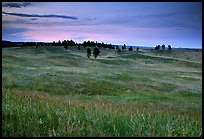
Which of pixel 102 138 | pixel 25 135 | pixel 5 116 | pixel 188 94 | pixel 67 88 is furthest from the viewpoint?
pixel 188 94

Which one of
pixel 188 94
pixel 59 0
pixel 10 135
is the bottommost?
pixel 188 94

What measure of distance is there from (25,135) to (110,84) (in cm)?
3511

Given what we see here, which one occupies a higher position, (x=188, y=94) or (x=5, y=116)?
(x=5, y=116)

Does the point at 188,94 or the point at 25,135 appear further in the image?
the point at 188,94

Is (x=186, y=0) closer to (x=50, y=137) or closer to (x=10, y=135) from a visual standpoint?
(x=50, y=137)

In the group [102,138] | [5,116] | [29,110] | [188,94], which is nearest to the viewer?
[102,138]

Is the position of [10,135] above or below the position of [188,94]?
above

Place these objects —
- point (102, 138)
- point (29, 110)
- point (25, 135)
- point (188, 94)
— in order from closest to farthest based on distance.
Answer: point (102, 138), point (25, 135), point (29, 110), point (188, 94)

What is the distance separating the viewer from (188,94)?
37.9 m

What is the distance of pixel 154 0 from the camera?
4387 millimetres

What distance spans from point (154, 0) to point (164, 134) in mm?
2385

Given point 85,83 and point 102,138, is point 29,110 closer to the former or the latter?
point 102,138

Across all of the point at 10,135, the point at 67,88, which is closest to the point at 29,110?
the point at 10,135

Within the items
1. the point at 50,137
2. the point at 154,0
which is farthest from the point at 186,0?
the point at 50,137
